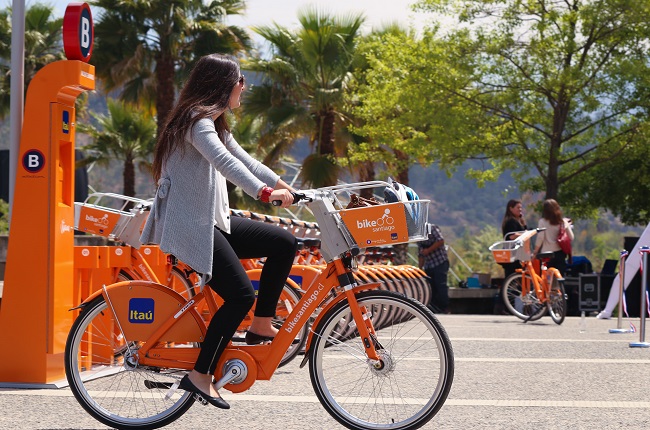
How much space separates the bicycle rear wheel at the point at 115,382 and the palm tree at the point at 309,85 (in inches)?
1019

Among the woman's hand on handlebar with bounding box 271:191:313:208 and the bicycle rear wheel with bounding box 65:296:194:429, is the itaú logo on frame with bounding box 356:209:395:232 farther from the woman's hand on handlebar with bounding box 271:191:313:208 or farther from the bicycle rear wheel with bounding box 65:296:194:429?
the bicycle rear wheel with bounding box 65:296:194:429

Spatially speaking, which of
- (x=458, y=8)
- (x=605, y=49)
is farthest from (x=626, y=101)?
(x=458, y=8)

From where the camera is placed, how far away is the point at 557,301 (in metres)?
14.1

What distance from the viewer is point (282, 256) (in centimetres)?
533

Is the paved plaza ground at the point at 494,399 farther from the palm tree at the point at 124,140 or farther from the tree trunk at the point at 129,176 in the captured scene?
the palm tree at the point at 124,140

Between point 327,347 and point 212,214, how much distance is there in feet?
2.70

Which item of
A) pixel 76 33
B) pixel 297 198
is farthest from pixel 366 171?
pixel 297 198

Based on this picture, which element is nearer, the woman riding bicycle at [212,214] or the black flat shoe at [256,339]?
the woman riding bicycle at [212,214]

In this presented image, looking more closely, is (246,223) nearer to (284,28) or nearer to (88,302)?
(88,302)

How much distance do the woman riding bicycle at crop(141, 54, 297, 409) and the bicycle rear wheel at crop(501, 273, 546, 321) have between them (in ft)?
31.2

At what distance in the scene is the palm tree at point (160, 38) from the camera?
2989 cm

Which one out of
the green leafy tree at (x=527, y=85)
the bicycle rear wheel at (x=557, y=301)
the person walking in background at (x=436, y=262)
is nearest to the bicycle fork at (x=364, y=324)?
the bicycle rear wheel at (x=557, y=301)

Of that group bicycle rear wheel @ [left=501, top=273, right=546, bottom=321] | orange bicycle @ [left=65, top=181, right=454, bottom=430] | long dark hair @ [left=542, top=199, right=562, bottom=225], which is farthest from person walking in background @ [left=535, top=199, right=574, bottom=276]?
orange bicycle @ [left=65, top=181, right=454, bottom=430]

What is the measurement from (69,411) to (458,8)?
24.6m
